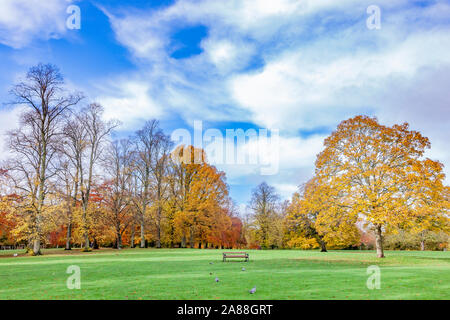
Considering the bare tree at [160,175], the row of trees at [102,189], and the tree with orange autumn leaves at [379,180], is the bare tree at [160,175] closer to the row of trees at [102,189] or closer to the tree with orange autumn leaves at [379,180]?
the row of trees at [102,189]

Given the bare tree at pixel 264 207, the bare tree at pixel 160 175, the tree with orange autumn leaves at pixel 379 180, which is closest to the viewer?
the tree with orange autumn leaves at pixel 379 180

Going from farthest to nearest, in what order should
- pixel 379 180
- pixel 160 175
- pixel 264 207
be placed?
pixel 264 207
pixel 160 175
pixel 379 180

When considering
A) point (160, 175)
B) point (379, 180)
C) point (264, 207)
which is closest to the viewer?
point (379, 180)

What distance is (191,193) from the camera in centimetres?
4847

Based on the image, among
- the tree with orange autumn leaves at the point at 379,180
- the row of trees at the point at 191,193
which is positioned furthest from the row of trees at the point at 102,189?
the tree with orange autumn leaves at the point at 379,180

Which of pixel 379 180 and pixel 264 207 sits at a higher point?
pixel 379 180

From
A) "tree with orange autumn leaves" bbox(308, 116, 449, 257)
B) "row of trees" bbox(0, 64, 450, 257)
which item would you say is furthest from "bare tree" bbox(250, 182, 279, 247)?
"tree with orange autumn leaves" bbox(308, 116, 449, 257)

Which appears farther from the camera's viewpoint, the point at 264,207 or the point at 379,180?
the point at 264,207

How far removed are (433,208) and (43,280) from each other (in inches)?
984

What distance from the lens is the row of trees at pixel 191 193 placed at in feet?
79.9

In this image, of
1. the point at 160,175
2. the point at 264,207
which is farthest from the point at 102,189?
the point at 264,207

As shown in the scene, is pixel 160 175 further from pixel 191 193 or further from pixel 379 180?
pixel 379 180

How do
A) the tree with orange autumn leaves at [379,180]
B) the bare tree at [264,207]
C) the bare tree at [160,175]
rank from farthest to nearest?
the bare tree at [264,207] → the bare tree at [160,175] → the tree with orange autumn leaves at [379,180]
